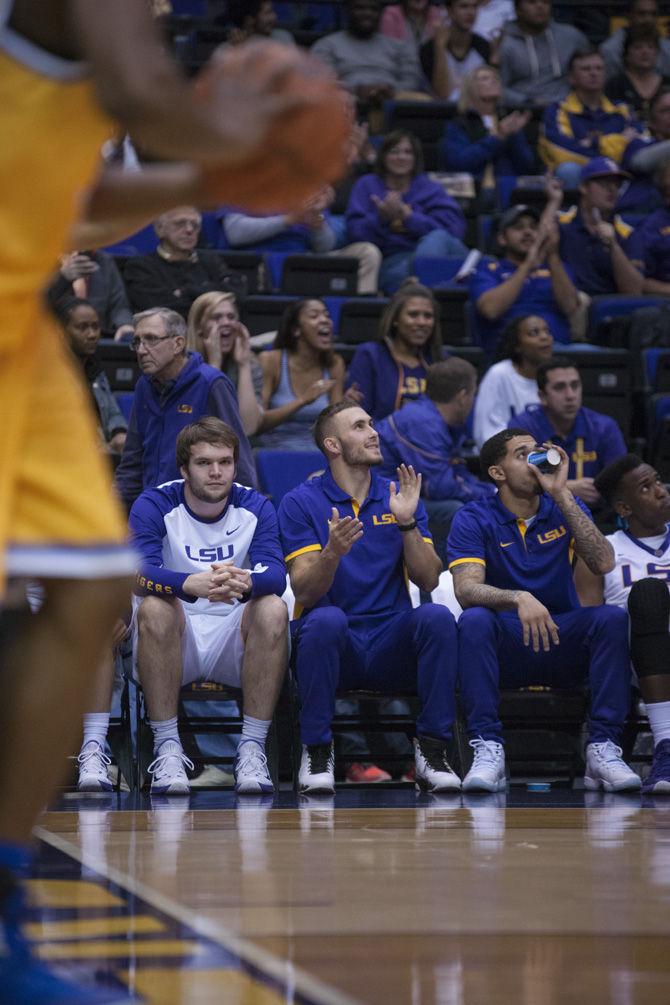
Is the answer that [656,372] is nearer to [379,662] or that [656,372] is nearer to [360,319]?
[360,319]

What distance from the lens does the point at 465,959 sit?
7.90 feet

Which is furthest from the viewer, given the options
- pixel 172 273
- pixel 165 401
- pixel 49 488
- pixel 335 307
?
pixel 335 307

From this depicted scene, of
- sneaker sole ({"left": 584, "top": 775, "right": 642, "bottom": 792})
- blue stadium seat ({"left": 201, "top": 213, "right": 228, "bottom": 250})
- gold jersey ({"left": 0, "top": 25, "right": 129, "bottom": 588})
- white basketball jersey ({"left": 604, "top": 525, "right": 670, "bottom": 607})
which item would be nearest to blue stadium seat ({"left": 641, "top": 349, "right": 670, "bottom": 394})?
white basketball jersey ({"left": 604, "top": 525, "right": 670, "bottom": 607})

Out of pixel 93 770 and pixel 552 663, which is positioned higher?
pixel 552 663

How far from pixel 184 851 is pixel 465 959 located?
5.11 feet

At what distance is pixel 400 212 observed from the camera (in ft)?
31.9

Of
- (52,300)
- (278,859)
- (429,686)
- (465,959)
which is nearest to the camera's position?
(465,959)

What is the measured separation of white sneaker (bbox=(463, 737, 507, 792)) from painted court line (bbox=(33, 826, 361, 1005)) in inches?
97.4

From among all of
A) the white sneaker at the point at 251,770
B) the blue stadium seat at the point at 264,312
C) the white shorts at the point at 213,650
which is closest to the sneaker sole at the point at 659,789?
the white sneaker at the point at 251,770

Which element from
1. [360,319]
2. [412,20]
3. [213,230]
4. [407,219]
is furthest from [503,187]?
[360,319]

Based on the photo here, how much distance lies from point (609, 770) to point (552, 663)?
528 mm

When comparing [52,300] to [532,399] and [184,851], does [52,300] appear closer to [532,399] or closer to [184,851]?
[532,399]

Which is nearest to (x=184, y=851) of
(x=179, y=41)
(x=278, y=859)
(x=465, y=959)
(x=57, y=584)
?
(x=278, y=859)

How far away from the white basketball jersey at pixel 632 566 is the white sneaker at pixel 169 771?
1970 mm
